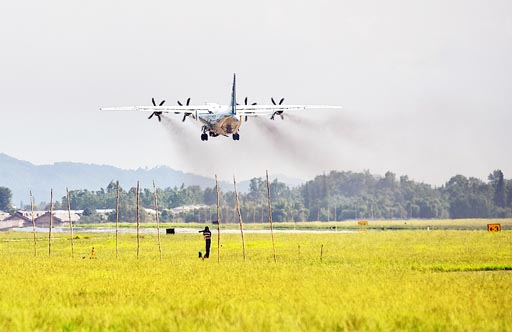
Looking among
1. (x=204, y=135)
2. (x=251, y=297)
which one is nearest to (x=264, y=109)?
(x=204, y=135)

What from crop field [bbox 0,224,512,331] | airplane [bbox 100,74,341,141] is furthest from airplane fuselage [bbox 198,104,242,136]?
crop field [bbox 0,224,512,331]

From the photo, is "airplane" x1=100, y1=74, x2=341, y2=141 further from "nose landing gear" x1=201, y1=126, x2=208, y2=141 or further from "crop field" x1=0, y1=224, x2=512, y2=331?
"crop field" x1=0, y1=224, x2=512, y2=331

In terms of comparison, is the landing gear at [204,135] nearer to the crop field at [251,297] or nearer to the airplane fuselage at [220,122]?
the airplane fuselage at [220,122]

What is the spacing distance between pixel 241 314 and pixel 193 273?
901 inches

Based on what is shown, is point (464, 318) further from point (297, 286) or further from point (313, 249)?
point (313, 249)

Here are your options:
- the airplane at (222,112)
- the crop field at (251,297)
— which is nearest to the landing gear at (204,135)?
the airplane at (222,112)

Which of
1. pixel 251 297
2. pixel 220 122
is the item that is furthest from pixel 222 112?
pixel 251 297

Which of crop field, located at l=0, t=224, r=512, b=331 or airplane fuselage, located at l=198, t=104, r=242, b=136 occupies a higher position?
airplane fuselage, located at l=198, t=104, r=242, b=136

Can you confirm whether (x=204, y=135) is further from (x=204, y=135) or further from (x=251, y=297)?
(x=251, y=297)

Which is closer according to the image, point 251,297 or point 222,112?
point 251,297

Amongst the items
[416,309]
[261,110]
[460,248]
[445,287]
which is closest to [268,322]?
[416,309]

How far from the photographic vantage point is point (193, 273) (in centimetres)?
5622

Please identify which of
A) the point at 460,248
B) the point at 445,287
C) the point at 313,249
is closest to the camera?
the point at 445,287

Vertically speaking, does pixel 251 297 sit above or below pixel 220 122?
below
